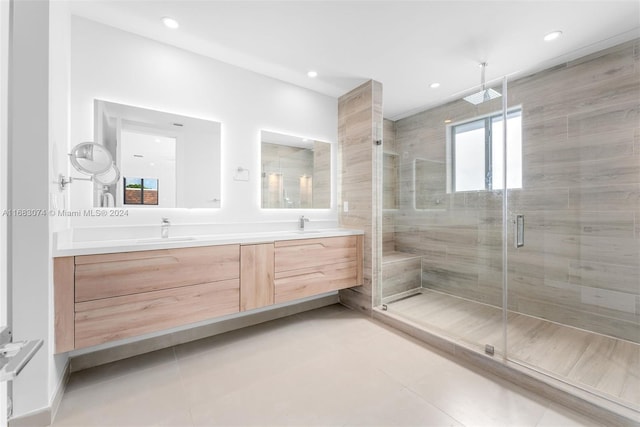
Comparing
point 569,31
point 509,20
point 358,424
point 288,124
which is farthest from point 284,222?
point 569,31

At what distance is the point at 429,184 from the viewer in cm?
333

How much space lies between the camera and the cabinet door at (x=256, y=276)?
207 centimetres

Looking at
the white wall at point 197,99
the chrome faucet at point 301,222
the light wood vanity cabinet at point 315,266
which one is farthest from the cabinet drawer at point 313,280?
the white wall at point 197,99

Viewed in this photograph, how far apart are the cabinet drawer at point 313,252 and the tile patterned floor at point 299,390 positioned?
25.9 inches

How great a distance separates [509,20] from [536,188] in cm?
149

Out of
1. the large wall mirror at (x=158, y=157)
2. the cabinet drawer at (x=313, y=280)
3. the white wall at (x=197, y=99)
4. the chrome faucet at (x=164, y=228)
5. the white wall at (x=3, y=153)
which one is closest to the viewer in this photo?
the white wall at (x=3, y=153)

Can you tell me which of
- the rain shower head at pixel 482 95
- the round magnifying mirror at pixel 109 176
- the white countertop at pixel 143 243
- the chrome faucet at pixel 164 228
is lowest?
the white countertop at pixel 143 243

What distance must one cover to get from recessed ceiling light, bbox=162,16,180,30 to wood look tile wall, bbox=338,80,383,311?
180 cm

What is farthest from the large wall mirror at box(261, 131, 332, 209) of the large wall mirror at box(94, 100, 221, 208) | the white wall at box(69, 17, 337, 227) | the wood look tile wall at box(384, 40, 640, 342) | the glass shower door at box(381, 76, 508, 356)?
the wood look tile wall at box(384, 40, 640, 342)

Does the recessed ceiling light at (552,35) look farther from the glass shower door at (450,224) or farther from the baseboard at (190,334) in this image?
the baseboard at (190,334)

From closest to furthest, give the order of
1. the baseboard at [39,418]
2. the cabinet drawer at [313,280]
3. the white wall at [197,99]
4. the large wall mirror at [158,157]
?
the baseboard at [39,418], the white wall at [197,99], the large wall mirror at [158,157], the cabinet drawer at [313,280]

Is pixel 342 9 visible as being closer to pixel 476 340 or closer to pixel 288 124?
pixel 288 124

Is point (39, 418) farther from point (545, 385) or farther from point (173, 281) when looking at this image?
point (545, 385)

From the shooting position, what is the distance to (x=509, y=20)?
73.2 inches
